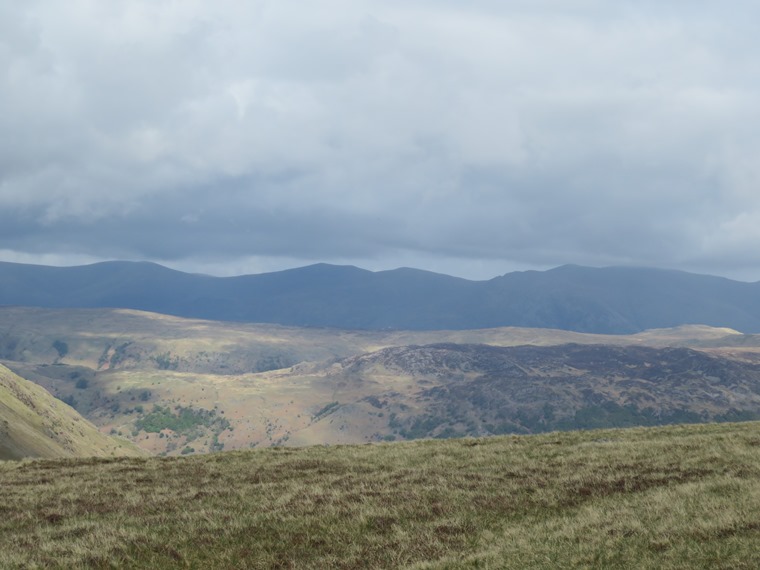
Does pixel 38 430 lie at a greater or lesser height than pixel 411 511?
lesser

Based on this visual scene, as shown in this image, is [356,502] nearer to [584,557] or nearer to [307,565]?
[307,565]

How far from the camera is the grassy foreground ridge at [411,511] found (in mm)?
17625

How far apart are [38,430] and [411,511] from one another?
95.4 metres

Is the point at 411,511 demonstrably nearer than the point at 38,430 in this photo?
Yes

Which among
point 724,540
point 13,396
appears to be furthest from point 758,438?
point 13,396

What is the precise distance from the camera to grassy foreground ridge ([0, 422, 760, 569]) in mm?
17625

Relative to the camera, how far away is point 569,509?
22.5 meters

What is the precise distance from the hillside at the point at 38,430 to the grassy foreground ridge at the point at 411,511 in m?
48.6

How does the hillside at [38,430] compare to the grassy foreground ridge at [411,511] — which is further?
the hillside at [38,430]

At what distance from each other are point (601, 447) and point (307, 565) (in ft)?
A: 80.6

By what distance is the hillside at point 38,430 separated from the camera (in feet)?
266

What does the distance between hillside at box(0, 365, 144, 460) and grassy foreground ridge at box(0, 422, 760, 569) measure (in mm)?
48592

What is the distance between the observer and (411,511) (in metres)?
22.7

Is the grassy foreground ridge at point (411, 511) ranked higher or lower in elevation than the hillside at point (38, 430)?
higher
